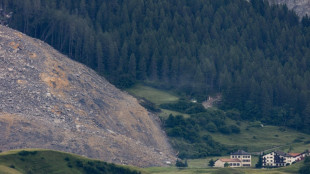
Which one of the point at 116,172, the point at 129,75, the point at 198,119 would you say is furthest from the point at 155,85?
the point at 116,172

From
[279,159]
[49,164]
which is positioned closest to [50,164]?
[49,164]

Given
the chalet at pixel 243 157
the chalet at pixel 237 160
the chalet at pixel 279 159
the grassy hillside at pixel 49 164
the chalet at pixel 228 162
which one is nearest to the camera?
the grassy hillside at pixel 49 164

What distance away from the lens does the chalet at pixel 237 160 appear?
479 ft

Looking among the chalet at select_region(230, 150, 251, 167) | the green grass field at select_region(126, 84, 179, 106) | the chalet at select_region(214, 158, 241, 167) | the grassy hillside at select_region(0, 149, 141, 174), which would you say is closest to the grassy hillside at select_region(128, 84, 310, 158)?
the green grass field at select_region(126, 84, 179, 106)

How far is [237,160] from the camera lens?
484 ft

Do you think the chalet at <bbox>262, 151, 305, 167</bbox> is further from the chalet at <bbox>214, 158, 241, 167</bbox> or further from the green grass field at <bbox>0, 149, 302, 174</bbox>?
the green grass field at <bbox>0, 149, 302, 174</bbox>

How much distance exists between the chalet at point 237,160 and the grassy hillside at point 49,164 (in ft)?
85.7

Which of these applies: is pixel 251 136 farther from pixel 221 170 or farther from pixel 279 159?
pixel 221 170

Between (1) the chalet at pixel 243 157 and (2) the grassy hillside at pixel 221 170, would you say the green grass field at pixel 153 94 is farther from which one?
(2) the grassy hillside at pixel 221 170

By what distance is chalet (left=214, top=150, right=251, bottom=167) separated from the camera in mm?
145875

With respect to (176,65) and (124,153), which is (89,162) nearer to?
(124,153)

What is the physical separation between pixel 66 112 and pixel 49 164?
26.2m

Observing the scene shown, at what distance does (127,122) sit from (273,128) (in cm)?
4225

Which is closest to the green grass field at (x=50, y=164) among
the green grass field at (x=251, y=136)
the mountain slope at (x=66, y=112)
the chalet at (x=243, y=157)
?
the mountain slope at (x=66, y=112)
